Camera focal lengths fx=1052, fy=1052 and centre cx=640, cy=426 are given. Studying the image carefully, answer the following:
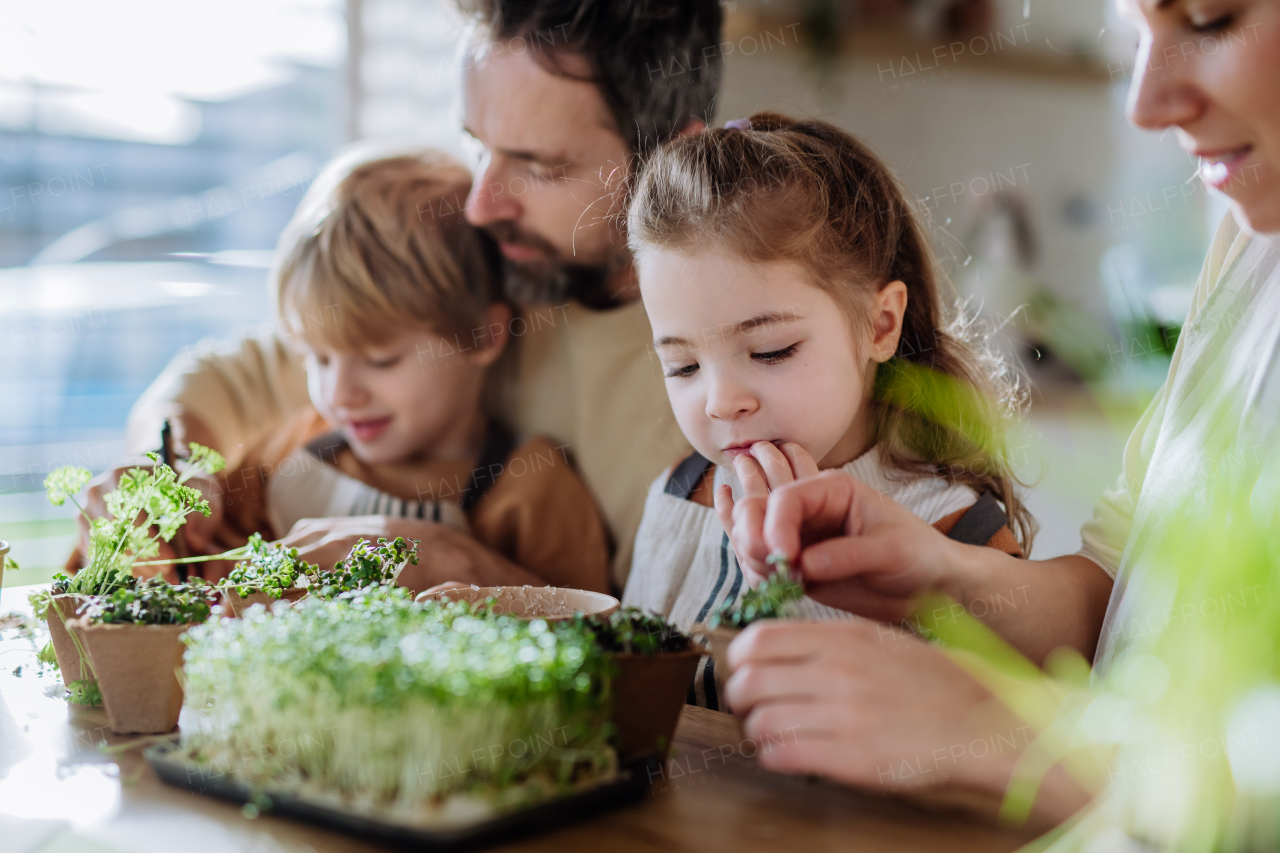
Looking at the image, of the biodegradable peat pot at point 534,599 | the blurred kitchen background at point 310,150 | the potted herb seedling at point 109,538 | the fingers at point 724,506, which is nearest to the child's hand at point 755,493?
the fingers at point 724,506

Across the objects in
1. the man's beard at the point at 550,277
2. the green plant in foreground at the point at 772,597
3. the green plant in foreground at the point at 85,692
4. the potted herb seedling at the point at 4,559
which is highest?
the man's beard at the point at 550,277

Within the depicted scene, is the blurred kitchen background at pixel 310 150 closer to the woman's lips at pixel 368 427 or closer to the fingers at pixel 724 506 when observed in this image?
the woman's lips at pixel 368 427

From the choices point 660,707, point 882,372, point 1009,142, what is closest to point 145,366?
point 1009,142

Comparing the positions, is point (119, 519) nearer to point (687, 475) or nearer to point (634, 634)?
point (634, 634)

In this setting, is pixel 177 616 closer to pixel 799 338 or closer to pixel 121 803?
pixel 121 803

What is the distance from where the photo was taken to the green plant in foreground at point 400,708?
642 mm

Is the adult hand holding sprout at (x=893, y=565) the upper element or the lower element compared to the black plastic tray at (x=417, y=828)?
upper

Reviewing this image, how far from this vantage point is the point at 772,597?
0.77 metres

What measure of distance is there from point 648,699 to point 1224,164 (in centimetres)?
57

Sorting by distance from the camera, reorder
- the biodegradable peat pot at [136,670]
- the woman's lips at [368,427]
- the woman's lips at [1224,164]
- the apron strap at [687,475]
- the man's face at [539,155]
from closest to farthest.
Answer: the woman's lips at [1224,164], the biodegradable peat pot at [136,670], the apron strap at [687,475], the man's face at [539,155], the woman's lips at [368,427]

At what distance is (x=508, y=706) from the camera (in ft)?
2.12

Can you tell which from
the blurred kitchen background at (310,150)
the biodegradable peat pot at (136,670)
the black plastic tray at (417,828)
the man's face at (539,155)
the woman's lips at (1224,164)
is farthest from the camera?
the blurred kitchen background at (310,150)

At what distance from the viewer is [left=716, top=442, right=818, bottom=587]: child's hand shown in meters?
0.84

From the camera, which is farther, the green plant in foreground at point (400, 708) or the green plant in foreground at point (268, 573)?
the green plant in foreground at point (268, 573)
